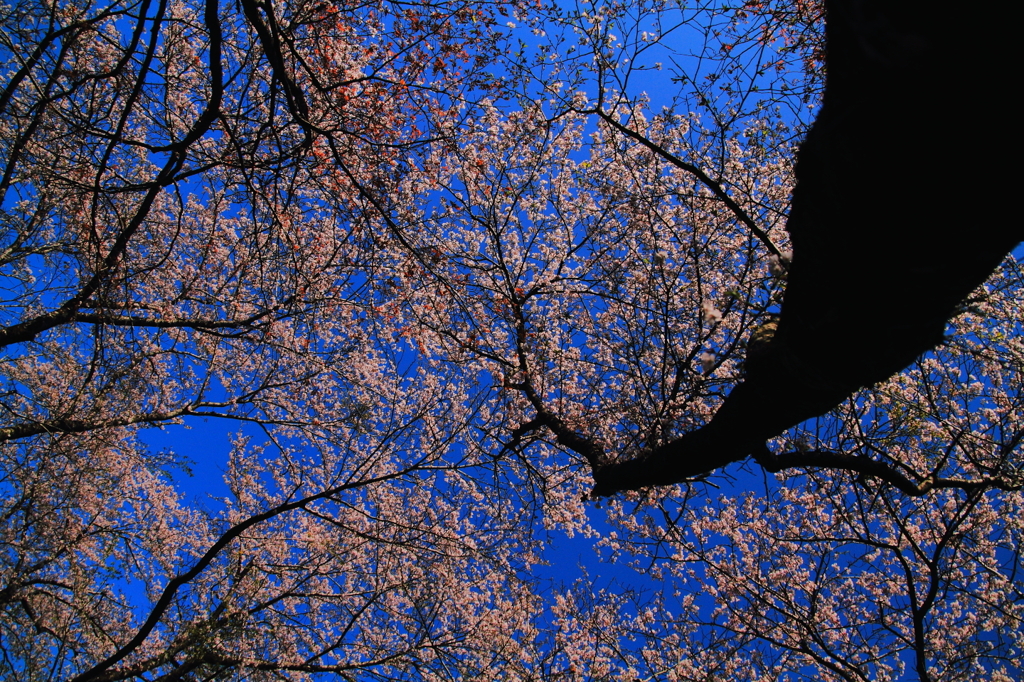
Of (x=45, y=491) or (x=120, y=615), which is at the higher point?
(x=45, y=491)

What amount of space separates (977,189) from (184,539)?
35.4ft

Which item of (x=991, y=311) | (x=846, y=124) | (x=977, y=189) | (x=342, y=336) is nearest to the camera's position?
(x=977, y=189)

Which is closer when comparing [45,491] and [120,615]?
[45,491]

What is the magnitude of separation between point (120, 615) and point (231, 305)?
5.34m

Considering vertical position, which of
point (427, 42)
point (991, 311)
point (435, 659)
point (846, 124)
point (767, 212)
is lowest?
point (435, 659)

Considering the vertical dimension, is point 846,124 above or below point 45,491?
below

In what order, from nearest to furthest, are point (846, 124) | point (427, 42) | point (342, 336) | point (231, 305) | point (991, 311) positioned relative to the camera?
point (846, 124)
point (991, 311)
point (427, 42)
point (231, 305)
point (342, 336)

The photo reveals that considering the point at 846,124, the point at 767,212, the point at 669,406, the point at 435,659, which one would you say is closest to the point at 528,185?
the point at 767,212

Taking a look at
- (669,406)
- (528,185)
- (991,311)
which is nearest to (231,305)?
(528,185)

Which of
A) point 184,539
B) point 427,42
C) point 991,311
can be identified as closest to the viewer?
point 991,311

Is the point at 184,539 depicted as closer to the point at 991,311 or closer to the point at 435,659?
the point at 435,659

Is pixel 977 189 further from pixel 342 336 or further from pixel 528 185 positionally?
pixel 342 336

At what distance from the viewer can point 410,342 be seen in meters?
7.75

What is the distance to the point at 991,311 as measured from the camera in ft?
12.0
